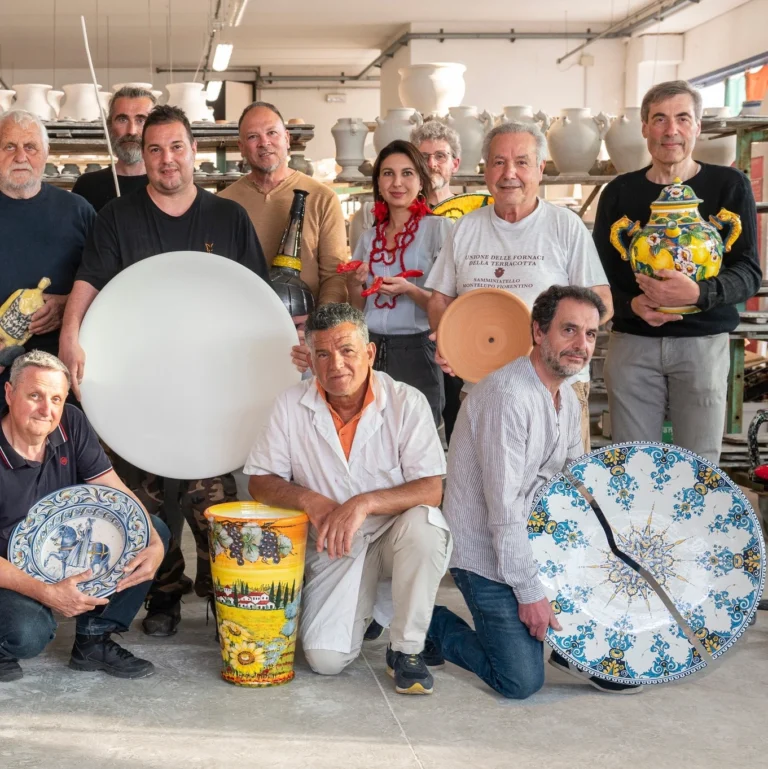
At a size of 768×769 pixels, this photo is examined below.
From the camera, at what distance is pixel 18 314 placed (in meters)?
2.79

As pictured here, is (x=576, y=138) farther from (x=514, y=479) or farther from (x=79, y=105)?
(x=514, y=479)

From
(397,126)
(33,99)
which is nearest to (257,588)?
(397,126)

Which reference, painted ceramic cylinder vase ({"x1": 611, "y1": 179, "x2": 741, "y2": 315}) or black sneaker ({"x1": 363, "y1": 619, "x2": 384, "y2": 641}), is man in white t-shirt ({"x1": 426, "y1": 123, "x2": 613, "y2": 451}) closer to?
painted ceramic cylinder vase ({"x1": 611, "y1": 179, "x2": 741, "y2": 315})

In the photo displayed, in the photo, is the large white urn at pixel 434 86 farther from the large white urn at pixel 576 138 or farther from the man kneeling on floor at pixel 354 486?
the man kneeling on floor at pixel 354 486

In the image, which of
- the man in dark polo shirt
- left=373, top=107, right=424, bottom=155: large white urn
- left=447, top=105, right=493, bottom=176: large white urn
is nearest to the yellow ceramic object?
the man in dark polo shirt

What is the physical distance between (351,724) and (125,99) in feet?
7.11

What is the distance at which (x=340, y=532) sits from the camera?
2.43 meters

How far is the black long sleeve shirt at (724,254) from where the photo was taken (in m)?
2.92

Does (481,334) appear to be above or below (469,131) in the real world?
below

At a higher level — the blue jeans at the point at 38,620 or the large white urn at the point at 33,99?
the large white urn at the point at 33,99

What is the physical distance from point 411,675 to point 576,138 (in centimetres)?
269

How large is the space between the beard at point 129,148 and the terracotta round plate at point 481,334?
126cm

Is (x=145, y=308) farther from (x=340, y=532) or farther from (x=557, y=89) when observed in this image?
(x=557, y=89)

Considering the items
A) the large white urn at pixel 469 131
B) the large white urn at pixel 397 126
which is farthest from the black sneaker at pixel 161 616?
the large white urn at pixel 469 131
